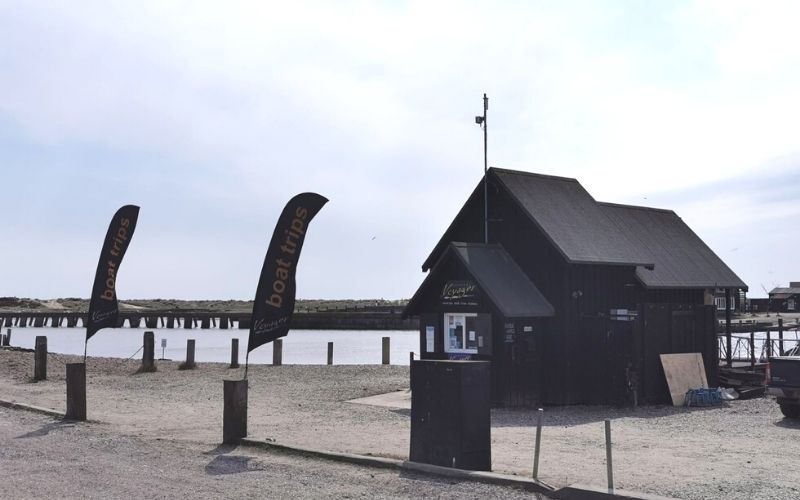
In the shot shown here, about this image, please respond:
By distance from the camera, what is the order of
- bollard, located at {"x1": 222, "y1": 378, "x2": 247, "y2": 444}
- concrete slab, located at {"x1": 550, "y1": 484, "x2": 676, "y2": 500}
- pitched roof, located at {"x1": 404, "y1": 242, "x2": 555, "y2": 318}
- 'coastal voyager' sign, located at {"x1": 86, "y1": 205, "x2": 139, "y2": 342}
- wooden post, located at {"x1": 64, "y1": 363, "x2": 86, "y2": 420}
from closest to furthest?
concrete slab, located at {"x1": 550, "y1": 484, "x2": 676, "y2": 500}, bollard, located at {"x1": 222, "y1": 378, "x2": 247, "y2": 444}, wooden post, located at {"x1": 64, "y1": 363, "x2": 86, "y2": 420}, pitched roof, located at {"x1": 404, "y1": 242, "x2": 555, "y2": 318}, 'coastal voyager' sign, located at {"x1": 86, "y1": 205, "x2": 139, "y2": 342}

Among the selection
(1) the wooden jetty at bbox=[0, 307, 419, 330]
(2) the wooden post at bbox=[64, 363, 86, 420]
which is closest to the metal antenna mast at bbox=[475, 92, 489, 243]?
(2) the wooden post at bbox=[64, 363, 86, 420]

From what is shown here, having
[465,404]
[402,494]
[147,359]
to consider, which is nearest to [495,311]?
[465,404]

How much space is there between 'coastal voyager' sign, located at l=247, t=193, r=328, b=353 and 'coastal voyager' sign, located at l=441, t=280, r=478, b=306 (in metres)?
6.12

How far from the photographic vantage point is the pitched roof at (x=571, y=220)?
861 inches

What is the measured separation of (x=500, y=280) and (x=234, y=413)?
8934 mm

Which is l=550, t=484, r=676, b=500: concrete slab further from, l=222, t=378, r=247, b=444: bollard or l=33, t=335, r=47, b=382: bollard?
l=33, t=335, r=47, b=382: bollard

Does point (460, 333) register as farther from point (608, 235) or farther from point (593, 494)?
point (593, 494)

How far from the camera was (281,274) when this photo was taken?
642 inches

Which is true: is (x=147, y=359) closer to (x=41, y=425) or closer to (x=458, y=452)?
(x=41, y=425)

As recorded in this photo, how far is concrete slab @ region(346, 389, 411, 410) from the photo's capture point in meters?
20.7

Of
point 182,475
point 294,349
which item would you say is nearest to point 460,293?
point 182,475

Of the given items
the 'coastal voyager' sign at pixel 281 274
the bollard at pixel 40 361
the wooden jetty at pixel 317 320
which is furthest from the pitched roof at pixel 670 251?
the wooden jetty at pixel 317 320

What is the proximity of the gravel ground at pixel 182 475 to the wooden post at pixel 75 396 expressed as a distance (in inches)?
105

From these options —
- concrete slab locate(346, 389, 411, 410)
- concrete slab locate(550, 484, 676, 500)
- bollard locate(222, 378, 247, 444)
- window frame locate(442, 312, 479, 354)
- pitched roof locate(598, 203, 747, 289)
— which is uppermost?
pitched roof locate(598, 203, 747, 289)
